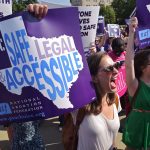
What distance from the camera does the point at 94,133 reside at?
249 centimetres

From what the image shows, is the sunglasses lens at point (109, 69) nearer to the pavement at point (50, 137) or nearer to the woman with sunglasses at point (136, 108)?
the woman with sunglasses at point (136, 108)

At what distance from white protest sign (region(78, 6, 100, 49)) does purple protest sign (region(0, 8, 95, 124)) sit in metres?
3.81

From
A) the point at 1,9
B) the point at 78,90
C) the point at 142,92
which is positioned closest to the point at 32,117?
the point at 78,90

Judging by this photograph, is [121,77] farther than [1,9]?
Yes

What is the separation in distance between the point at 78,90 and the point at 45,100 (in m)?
0.21

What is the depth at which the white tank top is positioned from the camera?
249 cm

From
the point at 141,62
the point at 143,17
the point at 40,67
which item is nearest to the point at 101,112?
the point at 40,67

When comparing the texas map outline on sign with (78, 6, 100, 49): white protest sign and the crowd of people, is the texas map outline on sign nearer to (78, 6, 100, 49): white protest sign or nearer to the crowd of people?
the crowd of people

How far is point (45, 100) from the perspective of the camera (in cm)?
223

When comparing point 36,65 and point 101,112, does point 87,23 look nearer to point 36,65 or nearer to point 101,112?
point 101,112

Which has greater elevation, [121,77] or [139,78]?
[139,78]

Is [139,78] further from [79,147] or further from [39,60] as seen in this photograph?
[39,60]

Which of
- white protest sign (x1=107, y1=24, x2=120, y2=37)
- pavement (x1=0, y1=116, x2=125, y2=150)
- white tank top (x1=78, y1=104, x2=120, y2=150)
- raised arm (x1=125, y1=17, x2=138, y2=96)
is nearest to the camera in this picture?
white tank top (x1=78, y1=104, x2=120, y2=150)

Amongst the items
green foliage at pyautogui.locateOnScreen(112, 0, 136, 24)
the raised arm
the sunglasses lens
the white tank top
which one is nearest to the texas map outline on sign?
the white tank top
